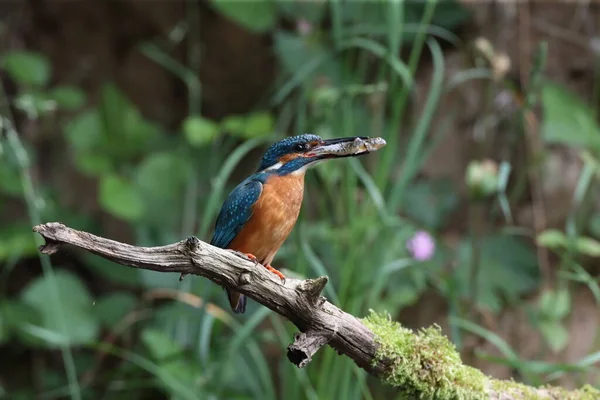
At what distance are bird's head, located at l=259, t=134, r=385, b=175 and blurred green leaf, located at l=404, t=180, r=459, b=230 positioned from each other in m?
1.43

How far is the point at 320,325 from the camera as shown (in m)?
1.03

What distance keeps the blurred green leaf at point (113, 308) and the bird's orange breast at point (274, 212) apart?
167cm

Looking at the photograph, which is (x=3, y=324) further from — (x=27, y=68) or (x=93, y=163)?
(x=27, y=68)

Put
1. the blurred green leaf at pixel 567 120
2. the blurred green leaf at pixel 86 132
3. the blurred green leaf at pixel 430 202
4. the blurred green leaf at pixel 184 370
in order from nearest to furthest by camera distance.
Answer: the blurred green leaf at pixel 184 370 < the blurred green leaf at pixel 567 120 < the blurred green leaf at pixel 430 202 < the blurred green leaf at pixel 86 132

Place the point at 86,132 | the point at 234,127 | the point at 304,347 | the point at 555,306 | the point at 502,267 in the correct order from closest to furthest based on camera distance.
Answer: the point at 304,347
the point at 555,306
the point at 234,127
the point at 502,267
the point at 86,132

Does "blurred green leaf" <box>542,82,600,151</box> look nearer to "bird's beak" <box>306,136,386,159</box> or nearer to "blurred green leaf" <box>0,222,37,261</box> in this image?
"bird's beak" <box>306,136,386,159</box>

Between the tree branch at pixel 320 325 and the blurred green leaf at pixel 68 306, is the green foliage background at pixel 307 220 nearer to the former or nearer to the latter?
the blurred green leaf at pixel 68 306

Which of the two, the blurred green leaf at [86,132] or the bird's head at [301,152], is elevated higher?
the blurred green leaf at [86,132]

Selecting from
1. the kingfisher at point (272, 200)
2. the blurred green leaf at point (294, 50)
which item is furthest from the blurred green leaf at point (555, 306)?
the kingfisher at point (272, 200)

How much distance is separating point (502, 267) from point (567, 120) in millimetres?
534

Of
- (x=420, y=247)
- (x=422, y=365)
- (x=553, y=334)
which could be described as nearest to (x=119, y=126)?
(x=420, y=247)

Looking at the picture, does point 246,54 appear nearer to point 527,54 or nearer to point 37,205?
point 527,54

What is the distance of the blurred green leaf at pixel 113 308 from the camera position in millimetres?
2654

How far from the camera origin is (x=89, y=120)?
2820 mm
